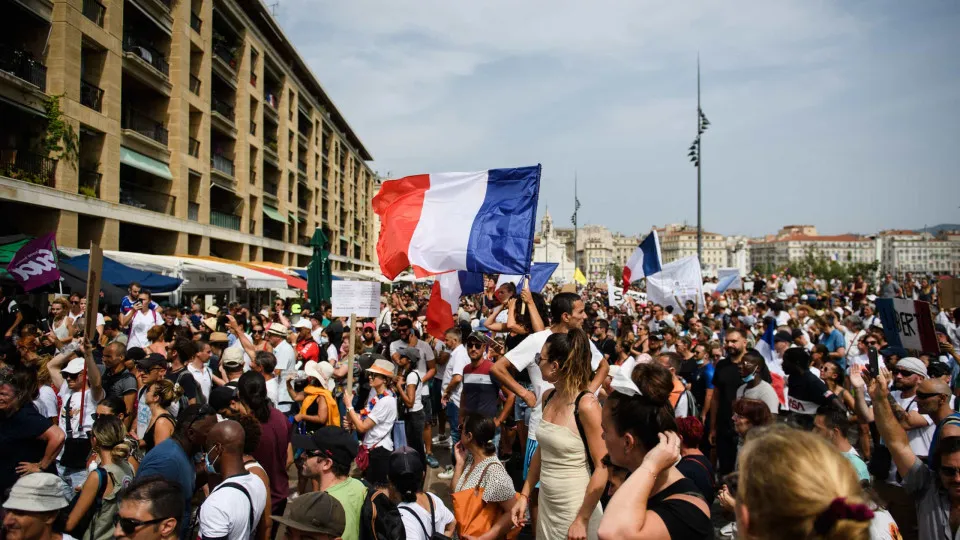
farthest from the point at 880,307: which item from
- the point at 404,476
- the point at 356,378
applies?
the point at 356,378

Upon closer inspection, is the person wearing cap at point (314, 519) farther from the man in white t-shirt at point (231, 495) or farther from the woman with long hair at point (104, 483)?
the woman with long hair at point (104, 483)

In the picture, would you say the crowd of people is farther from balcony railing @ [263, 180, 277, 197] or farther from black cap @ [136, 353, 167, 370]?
balcony railing @ [263, 180, 277, 197]

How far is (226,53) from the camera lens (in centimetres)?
3281

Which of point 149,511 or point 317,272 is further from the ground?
point 317,272

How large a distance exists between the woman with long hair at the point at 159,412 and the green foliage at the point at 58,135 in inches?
689

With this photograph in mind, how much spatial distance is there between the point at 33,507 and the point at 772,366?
9192 millimetres

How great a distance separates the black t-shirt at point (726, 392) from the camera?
6477mm

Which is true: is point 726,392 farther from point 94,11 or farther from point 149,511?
point 94,11

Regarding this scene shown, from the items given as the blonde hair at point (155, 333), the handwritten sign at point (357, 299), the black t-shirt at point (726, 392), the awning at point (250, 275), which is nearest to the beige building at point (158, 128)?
the awning at point (250, 275)

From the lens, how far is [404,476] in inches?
136

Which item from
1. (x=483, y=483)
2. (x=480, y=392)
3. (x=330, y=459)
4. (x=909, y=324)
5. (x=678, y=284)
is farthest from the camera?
(x=678, y=284)

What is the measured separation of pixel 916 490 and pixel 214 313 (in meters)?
13.2

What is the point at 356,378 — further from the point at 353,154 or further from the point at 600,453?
the point at 353,154

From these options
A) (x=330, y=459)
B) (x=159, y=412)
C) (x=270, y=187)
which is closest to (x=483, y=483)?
(x=330, y=459)
